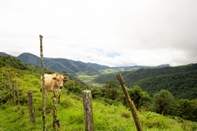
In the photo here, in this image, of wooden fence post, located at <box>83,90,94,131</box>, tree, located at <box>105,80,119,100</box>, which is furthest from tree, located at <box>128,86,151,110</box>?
wooden fence post, located at <box>83,90,94,131</box>

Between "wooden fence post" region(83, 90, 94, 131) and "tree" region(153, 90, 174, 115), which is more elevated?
"wooden fence post" region(83, 90, 94, 131)

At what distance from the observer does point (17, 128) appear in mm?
9734

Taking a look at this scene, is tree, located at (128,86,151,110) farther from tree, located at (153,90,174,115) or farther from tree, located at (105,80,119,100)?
tree, located at (105,80,119,100)

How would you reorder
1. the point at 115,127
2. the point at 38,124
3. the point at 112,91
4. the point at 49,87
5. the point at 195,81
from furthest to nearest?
the point at 195,81 < the point at 112,91 < the point at 49,87 < the point at 38,124 < the point at 115,127

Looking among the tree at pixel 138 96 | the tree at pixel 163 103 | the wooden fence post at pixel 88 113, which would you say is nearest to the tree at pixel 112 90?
the tree at pixel 138 96

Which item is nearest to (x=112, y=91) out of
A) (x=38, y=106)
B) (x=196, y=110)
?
(x=196, y=110)

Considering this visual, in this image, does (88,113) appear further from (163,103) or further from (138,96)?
(163,103)

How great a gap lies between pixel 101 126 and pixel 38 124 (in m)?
4.33

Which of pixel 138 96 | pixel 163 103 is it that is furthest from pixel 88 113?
pixel 163 103

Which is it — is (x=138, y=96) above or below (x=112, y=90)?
below

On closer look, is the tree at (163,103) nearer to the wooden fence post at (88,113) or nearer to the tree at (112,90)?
the tree at (112,90)

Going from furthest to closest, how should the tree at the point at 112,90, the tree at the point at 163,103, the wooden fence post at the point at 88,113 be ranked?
1. the tree at the point at 112,90
2. the tree at the point at 163,103
3. the wooden fence post at the point at 88,113

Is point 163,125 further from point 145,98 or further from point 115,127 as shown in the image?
point 145,98

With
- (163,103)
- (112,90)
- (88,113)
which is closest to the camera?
(88,113)
